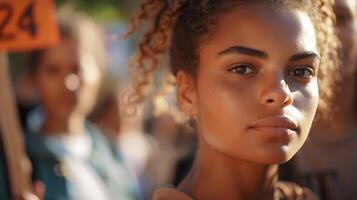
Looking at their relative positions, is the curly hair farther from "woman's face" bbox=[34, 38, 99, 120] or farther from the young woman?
"woman's face" bbox=[34, 38, 99, 120]

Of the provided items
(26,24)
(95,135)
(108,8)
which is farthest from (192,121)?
(108,8)

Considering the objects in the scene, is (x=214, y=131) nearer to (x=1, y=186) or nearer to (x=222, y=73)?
(x=222, y=73)

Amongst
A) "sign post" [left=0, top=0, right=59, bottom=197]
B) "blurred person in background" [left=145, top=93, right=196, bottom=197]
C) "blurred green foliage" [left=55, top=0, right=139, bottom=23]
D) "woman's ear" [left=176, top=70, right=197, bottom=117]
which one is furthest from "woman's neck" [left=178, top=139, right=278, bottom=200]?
"blurred green foliage" [left=55, top=0, right=139, bottom=23]

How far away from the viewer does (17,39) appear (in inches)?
118

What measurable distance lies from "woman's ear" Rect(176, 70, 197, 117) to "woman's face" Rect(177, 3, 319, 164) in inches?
3.9

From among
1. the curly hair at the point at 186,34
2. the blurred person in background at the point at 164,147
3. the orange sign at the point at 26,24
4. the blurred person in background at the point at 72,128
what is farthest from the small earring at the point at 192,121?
the blurred person in background at the point at 164,147

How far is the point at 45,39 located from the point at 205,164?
34.2 inches

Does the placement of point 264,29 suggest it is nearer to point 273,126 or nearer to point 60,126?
point 273,126

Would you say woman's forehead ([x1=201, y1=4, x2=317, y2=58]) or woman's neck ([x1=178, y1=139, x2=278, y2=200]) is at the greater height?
woman's forehead ([x1=201, y1=4, x2=317, y2=58])

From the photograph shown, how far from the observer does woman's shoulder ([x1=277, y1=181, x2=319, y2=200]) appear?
2508 millimetres

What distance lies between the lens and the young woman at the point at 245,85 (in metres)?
2.22

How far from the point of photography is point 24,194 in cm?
293

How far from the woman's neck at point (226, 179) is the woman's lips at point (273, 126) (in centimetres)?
19

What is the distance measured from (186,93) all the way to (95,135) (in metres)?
1.95
